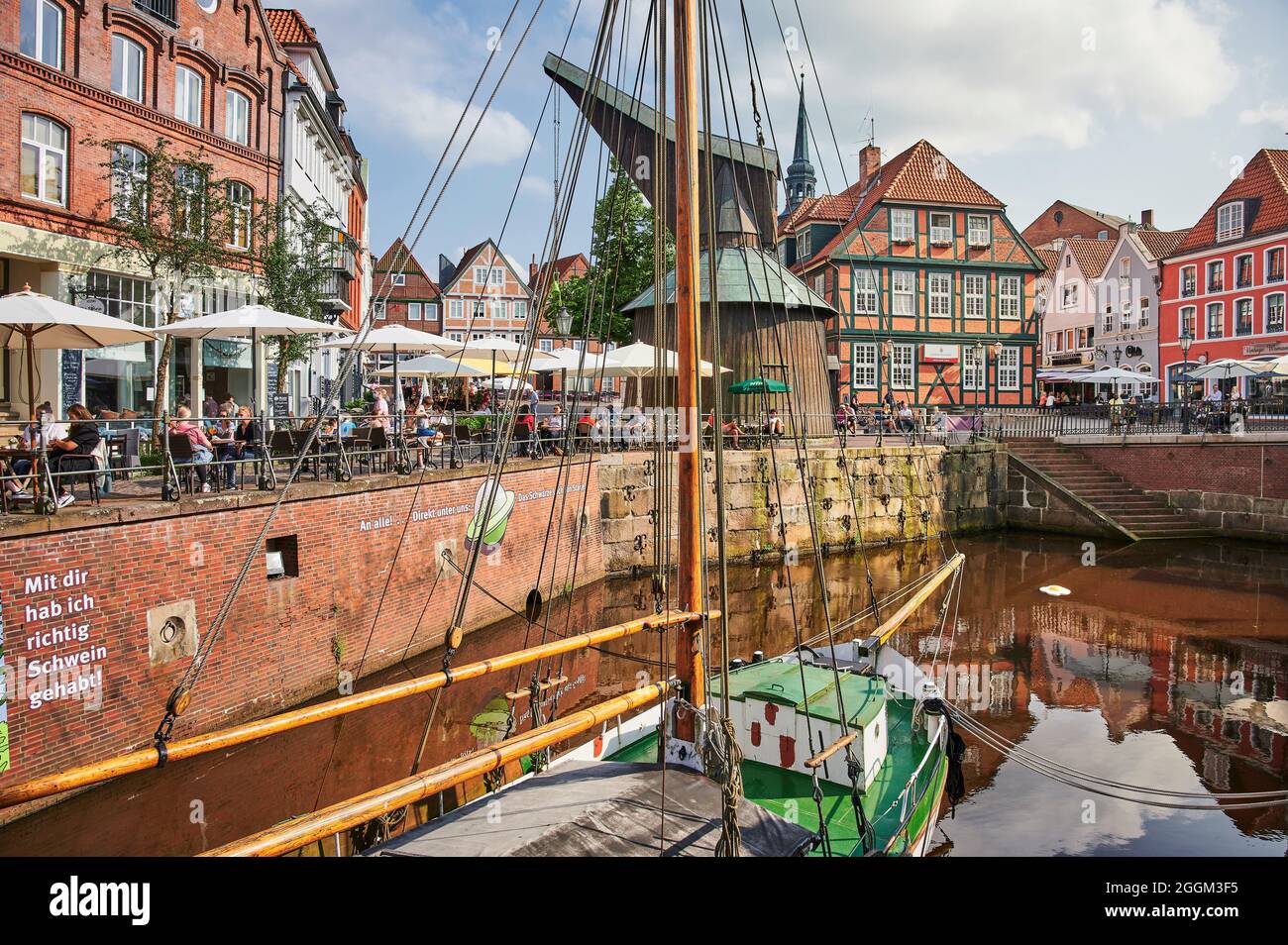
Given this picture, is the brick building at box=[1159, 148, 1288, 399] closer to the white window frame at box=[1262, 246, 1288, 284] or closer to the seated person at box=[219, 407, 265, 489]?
the white window frame at box=[1262, 246, 1288, 284]

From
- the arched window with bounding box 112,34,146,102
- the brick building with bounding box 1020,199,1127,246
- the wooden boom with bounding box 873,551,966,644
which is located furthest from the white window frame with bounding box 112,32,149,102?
the brick building with bounding box 1020,199,1127,246

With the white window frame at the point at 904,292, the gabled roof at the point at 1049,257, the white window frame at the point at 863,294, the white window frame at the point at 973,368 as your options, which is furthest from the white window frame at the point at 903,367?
the gabled roof at the point at 1049,257

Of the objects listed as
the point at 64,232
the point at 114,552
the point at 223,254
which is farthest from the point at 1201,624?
the point at 64,232

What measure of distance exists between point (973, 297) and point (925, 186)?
5.55m

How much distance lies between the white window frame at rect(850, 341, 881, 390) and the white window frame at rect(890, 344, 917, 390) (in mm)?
943

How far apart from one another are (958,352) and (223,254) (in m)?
31.5

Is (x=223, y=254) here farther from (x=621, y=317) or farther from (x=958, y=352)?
(x=958, y=352)

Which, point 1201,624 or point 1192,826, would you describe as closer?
point 1192,826

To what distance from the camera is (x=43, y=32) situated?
54.0ft

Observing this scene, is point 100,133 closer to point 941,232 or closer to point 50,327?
point 50,327

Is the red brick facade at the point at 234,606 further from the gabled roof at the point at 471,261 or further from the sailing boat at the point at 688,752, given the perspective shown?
the gabled roof at the point at 471,261

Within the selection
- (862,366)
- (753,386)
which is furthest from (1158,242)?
(753,386)
